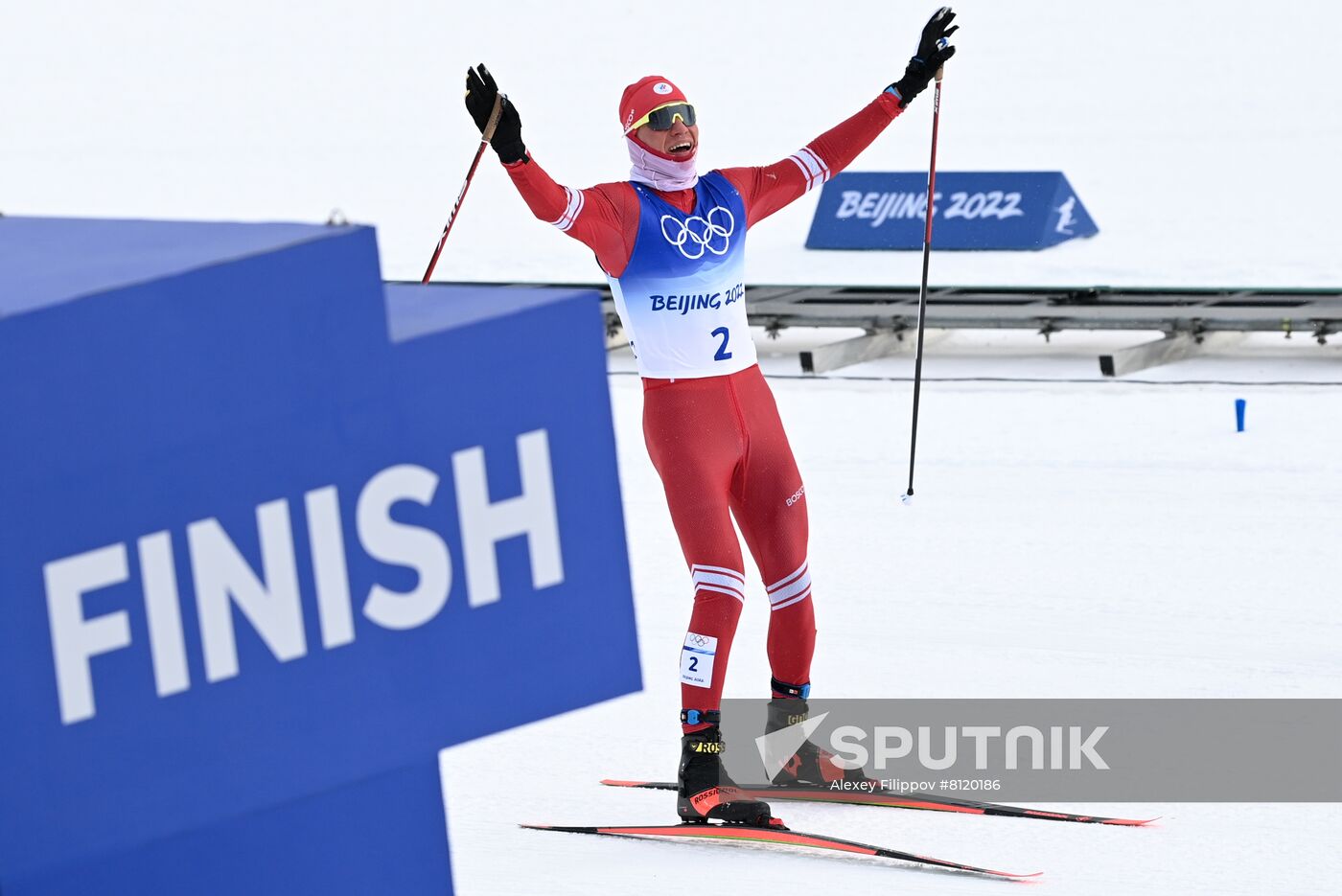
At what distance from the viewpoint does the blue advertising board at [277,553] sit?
1.88 metres

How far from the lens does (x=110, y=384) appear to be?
Result: 1.88 meters

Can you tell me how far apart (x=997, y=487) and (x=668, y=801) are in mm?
2873

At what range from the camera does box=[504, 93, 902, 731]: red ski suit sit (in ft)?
13.0

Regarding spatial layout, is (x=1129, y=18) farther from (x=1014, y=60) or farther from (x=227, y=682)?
(x=227, y=682)

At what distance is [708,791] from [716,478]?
0.61 m

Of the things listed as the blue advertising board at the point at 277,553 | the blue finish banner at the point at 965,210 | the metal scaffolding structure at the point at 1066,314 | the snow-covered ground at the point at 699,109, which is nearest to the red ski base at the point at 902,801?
the blue advertising board at the point at 277,553

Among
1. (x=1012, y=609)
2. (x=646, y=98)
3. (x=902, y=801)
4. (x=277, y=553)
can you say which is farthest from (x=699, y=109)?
(x=277, y=553)

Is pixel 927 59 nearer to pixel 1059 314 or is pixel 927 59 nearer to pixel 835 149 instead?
pixel 835 149

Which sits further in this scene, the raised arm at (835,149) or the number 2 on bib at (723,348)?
the raised arm at (835,149)

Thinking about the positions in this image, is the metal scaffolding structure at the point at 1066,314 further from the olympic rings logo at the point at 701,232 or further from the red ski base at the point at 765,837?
the red ski base at the point at 765,837

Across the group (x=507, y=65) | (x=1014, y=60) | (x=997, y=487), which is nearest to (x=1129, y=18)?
(x=1014, y=60)

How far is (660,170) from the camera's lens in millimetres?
4129

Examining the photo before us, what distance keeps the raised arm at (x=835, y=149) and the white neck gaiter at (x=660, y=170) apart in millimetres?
177

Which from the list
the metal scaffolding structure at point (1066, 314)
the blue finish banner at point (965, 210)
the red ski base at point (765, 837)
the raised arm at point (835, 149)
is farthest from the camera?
the blue finish banner at point (965, 210)
